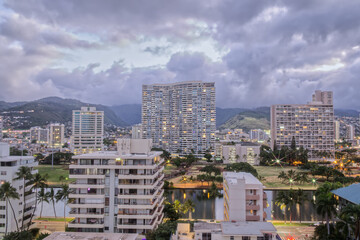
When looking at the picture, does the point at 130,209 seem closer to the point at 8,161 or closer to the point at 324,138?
the point at 8,161

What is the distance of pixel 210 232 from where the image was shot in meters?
35.2

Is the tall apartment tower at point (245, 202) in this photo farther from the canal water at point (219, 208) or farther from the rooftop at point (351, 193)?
the canal water at point (219, 208)

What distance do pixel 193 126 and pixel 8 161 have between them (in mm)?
129054

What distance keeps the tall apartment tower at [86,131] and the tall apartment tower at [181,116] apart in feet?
103

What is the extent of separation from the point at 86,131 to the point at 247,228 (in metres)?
151

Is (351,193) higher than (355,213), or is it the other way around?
(351,193)

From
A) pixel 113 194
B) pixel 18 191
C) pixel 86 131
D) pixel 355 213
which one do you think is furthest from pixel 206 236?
pixel 86 131

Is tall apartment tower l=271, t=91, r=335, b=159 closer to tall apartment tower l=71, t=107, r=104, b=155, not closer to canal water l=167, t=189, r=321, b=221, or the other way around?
canal water l=167, t=189, r=321, b=221

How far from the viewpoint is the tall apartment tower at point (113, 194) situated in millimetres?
39062

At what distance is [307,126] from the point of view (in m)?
163

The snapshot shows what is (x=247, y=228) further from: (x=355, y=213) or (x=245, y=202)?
(x=355, y=213)

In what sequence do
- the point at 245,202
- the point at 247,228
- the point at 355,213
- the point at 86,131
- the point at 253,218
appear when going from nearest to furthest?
the point at 355,213 < the point at 247,228 < the point at 253,218 < the point at 245,202 < the point at 86,131

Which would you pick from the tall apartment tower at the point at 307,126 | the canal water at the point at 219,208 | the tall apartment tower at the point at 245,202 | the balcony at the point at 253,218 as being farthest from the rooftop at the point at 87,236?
the tall apartment tower at the point at 307,126

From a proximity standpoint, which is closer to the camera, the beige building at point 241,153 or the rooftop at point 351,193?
the rooftop at point 351,193
